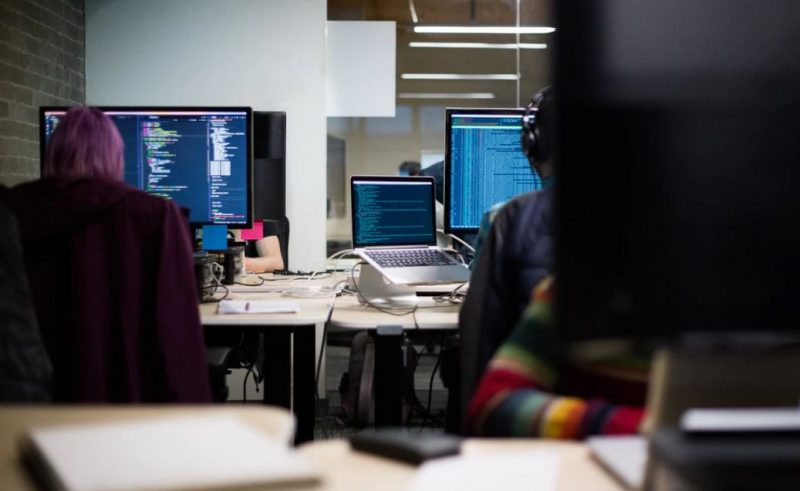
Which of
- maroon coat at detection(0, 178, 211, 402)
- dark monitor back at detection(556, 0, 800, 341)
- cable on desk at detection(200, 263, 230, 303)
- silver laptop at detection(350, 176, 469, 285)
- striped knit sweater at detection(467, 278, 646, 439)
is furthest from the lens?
cable on desk at detection(200, 263, 230, 303)

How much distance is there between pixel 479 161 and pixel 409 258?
42 centimetres

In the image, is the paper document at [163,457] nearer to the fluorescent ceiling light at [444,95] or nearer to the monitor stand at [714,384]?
the monitor stand at [714,384]

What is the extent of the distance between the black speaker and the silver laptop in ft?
1.89

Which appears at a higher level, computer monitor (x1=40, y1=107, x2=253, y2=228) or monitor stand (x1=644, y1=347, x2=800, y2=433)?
computer monitor (x1=40, y1=107, x2=253, y2=228)

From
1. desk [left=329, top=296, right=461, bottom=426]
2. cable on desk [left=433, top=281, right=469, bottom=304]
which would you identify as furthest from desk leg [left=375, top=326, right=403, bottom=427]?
cable on desk [left=433, top=281, right=469, bottom=304]

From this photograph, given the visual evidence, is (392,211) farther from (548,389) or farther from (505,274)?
(548,389)

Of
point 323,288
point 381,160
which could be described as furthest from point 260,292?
point 381,160

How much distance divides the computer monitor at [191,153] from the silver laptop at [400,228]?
413mm

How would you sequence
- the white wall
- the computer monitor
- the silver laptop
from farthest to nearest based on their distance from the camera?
the white wall, the computer monitor, the silver laptop

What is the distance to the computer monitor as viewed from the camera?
264 cm

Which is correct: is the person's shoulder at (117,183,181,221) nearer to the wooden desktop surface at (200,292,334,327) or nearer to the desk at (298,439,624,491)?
the wooden desktop surface at (200,292,334,327)

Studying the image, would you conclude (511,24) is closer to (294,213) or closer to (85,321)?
(294,213)

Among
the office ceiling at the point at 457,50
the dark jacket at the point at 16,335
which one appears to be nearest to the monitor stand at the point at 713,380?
the dark jacket at the point at 16,335

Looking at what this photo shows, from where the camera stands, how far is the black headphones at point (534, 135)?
1855 mm
